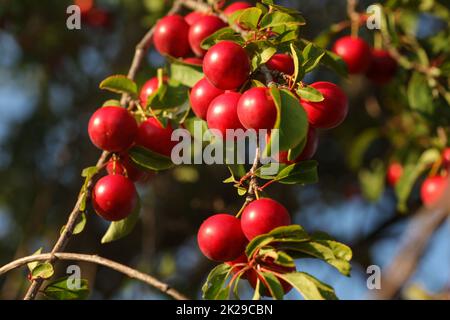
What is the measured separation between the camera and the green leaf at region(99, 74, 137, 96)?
1.39 m

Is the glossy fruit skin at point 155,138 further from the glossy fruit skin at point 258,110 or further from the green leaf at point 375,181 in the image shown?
the green leaf at point 375,181

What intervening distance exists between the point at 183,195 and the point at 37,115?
1.07 metres

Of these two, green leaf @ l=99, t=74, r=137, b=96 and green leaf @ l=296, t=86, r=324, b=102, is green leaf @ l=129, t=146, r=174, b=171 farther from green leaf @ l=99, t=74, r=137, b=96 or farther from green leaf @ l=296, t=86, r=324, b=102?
green leaf @ l=296, t=86, r=324, b=102

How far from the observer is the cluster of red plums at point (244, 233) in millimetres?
1083

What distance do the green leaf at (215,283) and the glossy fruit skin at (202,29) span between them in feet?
1.79

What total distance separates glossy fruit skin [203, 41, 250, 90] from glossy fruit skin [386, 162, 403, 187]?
1.37 m

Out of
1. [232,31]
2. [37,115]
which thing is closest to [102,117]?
[232,31]

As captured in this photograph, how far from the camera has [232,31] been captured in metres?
1.28

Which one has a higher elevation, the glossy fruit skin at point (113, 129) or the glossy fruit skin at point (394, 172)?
the glossy fruit skin at point (113, 129)

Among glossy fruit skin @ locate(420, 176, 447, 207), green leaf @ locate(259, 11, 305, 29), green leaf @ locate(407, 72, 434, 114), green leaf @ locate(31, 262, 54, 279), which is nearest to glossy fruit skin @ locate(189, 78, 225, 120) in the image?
green leaf @ locate(259, 11, 305, 29)

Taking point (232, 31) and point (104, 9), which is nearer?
point (232, 31)

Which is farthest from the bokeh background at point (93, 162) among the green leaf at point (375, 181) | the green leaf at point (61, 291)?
the green leaf at point (61, 291)
